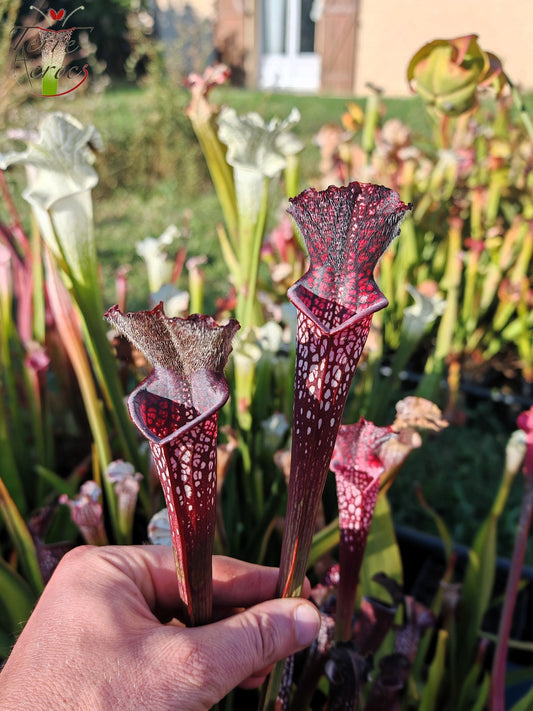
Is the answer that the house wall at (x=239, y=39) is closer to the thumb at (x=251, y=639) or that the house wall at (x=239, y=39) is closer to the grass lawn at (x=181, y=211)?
the grass lawn at (x=181, y=211)

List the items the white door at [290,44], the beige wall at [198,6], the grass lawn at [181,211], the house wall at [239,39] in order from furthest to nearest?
the white door at [290,44] < the house wall at [239,39] < the beige wall at [198,6] < the grass lawn at [181,211]

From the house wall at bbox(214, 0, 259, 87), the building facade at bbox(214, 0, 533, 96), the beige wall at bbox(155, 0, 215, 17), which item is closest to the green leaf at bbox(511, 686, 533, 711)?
the building facade at bbox(214, 0, 533, 96)

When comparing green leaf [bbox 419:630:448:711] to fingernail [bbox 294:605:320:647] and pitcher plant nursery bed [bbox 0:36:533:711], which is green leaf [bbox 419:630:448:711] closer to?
pitcher plant nursery bed [bbox 0:36:533:711]

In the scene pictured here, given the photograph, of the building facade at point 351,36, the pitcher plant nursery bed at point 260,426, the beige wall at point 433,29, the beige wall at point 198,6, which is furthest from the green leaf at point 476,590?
the beige wall at point 198,6

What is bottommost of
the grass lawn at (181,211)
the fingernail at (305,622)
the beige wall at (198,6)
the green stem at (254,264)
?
the grass lawn at (181,211)

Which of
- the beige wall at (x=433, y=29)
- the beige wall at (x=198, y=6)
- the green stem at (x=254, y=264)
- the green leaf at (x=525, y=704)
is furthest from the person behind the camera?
the beige wall at (x=198, y=6)

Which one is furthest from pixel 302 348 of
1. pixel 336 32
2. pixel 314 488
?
pixel 336 32

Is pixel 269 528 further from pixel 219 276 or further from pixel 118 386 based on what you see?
pixel 219 276
